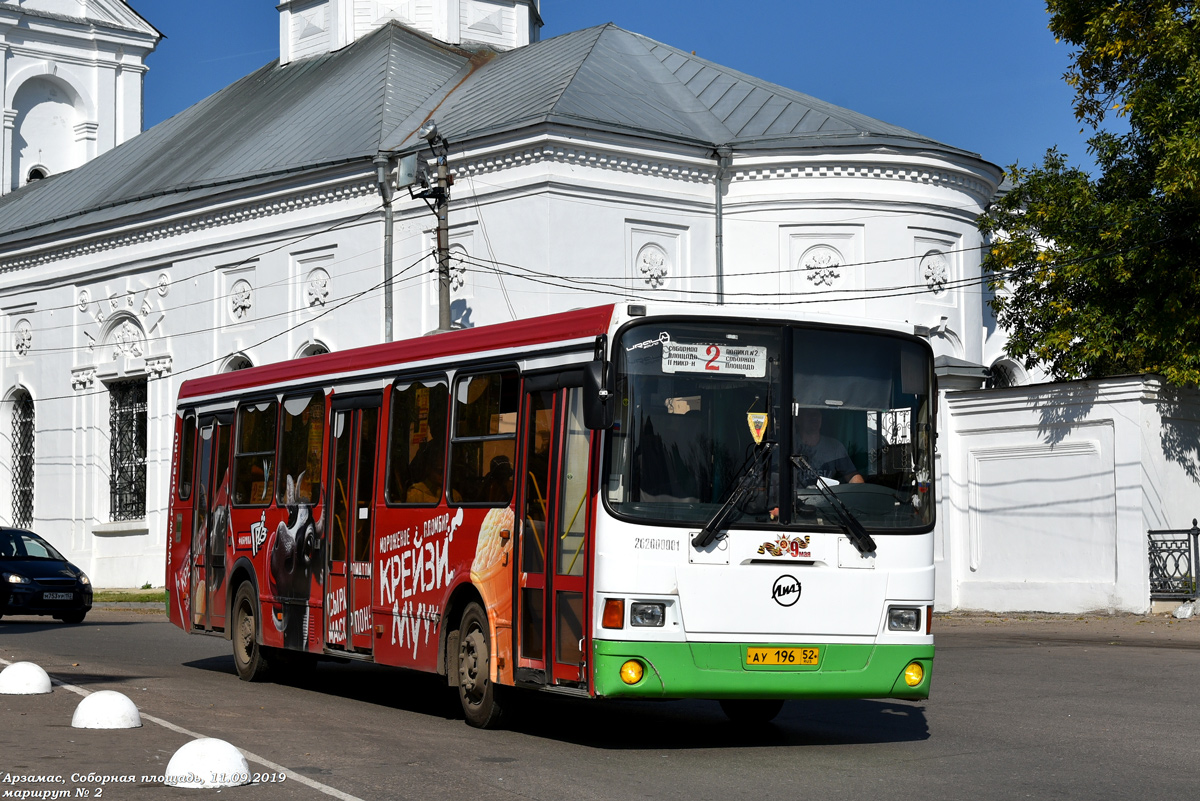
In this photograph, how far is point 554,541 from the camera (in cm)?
1067

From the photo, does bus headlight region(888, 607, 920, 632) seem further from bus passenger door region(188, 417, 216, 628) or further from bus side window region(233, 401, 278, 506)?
bus passenger door region(188, 417, 216, 628)

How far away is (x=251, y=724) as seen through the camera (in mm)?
11570

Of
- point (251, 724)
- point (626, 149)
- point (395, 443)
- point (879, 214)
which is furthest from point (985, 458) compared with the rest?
point (251, 724)

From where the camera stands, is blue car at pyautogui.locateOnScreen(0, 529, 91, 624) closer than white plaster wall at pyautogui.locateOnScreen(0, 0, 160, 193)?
Yes

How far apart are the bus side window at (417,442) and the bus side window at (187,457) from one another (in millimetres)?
4789

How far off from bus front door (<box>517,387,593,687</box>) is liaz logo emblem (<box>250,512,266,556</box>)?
4.81m

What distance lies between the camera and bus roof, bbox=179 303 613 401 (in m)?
10.8

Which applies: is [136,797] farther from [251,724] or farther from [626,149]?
[626,149]

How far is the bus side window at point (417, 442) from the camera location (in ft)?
40.6

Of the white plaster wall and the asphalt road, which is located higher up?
the white plaster wall

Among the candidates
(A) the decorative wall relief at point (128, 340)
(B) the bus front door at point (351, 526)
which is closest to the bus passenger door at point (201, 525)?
(B) the bus front door at point (351, 526)

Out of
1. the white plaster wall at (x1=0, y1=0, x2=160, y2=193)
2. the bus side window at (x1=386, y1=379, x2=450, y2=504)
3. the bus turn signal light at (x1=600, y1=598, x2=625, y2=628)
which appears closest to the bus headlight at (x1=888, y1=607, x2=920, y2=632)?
the bus turn signal light at (x1=600, y1=598, x2=625, y2=628)

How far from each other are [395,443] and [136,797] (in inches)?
205

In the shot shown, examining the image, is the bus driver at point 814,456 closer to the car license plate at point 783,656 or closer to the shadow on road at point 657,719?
the car license plate at point 783,656
